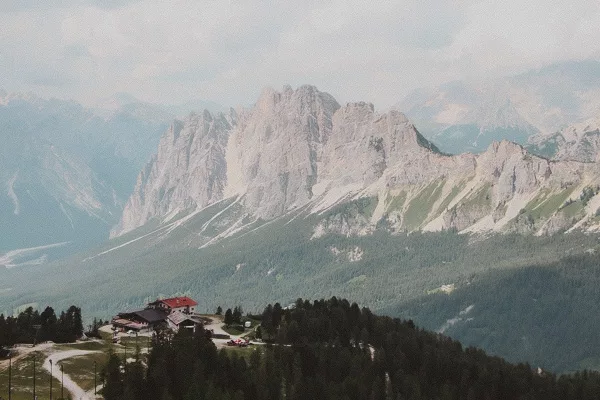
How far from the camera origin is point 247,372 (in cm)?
15225

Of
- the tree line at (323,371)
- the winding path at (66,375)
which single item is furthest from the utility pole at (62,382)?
the tree line at (323,371)

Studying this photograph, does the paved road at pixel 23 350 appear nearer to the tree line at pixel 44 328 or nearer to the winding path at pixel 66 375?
the tree line at pixel 44 328

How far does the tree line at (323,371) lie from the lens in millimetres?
143875

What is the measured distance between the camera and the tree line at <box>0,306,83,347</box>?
17650 centimetres

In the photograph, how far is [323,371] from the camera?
166 meters

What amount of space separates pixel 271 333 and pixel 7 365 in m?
62.4

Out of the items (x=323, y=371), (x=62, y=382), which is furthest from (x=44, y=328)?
(x=323, y=371)

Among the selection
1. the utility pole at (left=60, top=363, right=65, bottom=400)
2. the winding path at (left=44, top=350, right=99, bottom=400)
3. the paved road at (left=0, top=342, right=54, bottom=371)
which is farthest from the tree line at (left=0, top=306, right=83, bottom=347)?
the utility pole at (left=60, top=363, right=65, bottom=400)

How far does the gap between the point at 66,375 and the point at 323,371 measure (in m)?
48.9

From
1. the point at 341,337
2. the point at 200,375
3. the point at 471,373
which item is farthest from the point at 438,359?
the point at 200,375

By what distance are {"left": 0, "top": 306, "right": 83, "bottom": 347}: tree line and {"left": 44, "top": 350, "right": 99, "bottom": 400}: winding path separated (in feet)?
39.5

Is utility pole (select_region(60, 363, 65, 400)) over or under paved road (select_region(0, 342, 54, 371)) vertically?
under

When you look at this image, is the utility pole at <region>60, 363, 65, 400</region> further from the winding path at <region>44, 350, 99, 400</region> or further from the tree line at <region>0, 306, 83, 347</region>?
the tree line at <region>0, 306, 83, 347</region>

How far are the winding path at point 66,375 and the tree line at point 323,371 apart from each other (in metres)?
5.38
